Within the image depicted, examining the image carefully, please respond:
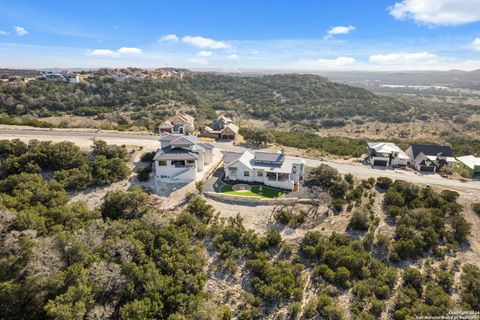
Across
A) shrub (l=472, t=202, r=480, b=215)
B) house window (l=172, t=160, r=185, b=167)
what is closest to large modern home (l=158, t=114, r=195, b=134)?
house window (l=172, t=160, r=185, b=167)

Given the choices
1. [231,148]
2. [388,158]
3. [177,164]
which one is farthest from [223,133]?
[388,158]

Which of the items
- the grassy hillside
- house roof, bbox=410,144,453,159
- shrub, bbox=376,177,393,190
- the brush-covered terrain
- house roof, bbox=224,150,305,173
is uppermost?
the grassy hillside

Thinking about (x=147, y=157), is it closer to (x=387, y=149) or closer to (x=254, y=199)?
(x=254, y=199)

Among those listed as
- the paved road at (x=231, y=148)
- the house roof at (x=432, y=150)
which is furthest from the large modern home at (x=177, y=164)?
the house roof at (x=432, y=150)

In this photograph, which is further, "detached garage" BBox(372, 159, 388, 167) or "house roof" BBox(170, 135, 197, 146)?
"detached garage" BBox(372, 159, 388, 167)

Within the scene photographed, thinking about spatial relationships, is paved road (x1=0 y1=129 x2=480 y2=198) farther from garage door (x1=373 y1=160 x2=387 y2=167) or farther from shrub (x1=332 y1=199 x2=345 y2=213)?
shrub (x1=332 y1=199 x2=345 y2=213)
